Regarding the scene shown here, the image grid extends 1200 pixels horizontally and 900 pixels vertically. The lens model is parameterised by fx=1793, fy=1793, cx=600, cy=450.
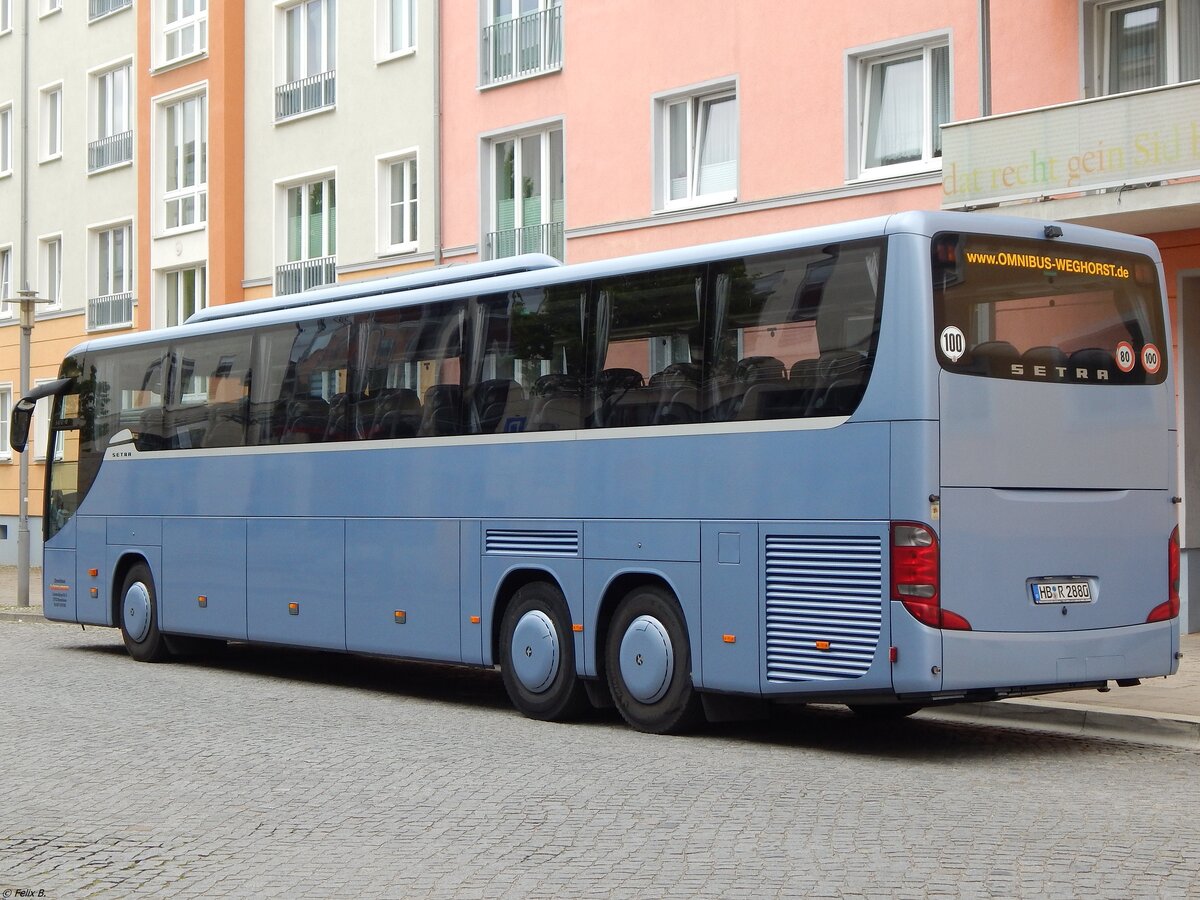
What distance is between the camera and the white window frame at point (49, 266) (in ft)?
132

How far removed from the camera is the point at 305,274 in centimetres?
3212

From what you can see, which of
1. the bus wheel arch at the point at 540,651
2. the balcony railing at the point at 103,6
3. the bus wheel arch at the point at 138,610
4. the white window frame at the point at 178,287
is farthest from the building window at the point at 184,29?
the bus wheel arch at the point at 540,651

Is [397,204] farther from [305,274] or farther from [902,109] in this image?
[902,109]

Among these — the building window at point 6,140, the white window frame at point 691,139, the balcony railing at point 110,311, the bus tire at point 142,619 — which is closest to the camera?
the bus tire at point 142,619

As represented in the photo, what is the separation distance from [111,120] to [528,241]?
50.4 feet

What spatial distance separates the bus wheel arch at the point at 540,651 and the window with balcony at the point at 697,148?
1119cm

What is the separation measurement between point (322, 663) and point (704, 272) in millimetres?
8408

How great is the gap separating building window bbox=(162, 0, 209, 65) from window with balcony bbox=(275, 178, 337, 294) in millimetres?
4248

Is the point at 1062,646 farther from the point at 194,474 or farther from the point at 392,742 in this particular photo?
the point at 194,474

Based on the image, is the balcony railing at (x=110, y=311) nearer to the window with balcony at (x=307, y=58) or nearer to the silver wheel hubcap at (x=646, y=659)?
the window with balcony at (x=307, y=58)

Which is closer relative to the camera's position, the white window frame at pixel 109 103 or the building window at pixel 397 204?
the building window at pixel 397 204

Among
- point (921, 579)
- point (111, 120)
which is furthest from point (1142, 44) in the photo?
point (111, 120)

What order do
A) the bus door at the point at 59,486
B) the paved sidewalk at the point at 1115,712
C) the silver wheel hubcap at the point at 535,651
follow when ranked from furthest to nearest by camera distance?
the bus door at the point at 59,486 → the silver wheel hubcap at the point at 535,651 → the paved sidewalk at the point at 1115,712

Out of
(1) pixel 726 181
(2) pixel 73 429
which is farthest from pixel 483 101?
(2) pixel 73 429
